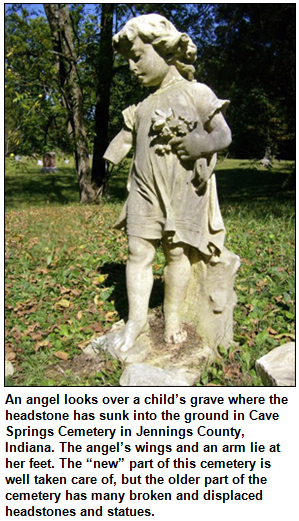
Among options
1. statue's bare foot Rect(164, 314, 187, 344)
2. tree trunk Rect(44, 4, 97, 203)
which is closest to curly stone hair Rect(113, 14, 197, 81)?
statue's bare foot Rect(164, 314, 187, 344)

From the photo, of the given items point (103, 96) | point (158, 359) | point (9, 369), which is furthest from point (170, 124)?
point (103, 96)

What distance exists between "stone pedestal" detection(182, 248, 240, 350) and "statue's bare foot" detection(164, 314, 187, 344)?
13 centimetres

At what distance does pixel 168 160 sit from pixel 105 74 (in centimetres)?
773

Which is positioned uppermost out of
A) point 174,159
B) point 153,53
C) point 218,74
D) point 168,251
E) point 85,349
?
point 218,74

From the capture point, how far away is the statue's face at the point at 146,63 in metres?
2.87

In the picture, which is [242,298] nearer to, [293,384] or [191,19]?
[293,384]

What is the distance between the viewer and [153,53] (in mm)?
2895

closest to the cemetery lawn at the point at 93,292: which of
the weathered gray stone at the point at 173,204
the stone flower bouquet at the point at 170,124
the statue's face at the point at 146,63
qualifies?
the weathered gray stone at the point at 173,204

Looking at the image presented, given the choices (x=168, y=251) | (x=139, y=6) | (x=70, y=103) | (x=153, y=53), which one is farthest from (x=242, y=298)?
(x=139, y=6)

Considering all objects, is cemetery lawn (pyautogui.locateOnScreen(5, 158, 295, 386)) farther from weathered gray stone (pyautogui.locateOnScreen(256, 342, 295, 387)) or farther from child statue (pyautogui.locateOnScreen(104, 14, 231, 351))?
child statue (pyautogui.locateOnScreen(104, 14, 231, 351))

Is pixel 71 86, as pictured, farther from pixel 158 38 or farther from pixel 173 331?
pixel 173 331

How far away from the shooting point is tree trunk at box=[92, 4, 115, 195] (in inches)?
381

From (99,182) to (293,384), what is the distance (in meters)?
8.67

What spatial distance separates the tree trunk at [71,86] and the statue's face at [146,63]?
6.83 metres
